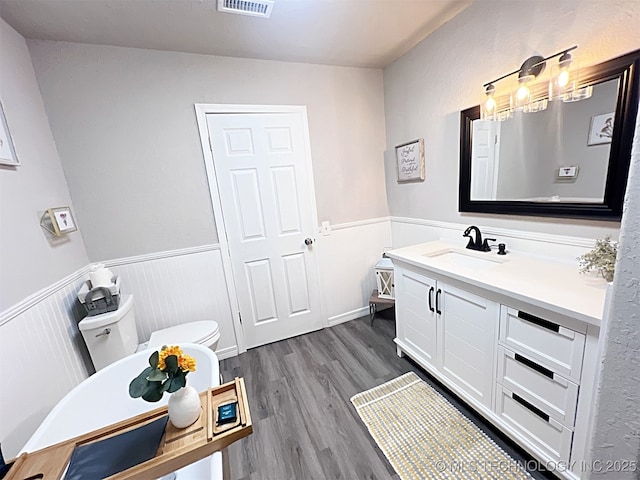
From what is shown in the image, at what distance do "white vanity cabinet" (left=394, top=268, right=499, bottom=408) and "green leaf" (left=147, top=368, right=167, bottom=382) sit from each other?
1.40 meters

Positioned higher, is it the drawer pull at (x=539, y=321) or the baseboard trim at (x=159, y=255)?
→ the baseboard trim at (x=159, y=255)

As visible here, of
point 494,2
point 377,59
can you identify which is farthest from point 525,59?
point 377,59

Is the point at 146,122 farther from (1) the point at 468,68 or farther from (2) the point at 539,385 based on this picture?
(2) the point at 539,385

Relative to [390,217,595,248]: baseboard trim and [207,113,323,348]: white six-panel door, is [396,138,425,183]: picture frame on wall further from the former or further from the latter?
[207,113,323,348]: white six-panel door

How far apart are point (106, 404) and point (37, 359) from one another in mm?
460

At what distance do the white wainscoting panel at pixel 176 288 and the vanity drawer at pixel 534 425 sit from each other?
1.98m

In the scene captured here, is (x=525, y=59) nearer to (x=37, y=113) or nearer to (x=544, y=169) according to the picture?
(x=544, y=169)

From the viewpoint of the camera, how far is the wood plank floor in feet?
4.56

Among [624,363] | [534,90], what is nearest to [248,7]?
[534,90]

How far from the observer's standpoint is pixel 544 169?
1.50m

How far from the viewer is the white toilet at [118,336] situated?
59.9 inches

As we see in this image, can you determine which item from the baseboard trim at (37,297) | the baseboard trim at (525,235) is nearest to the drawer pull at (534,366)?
the baseboard trim at (525,235)

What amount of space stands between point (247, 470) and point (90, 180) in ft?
6.70

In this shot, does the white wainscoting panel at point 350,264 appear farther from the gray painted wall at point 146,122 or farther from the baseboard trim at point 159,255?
the baseboard trim at point 159,255
